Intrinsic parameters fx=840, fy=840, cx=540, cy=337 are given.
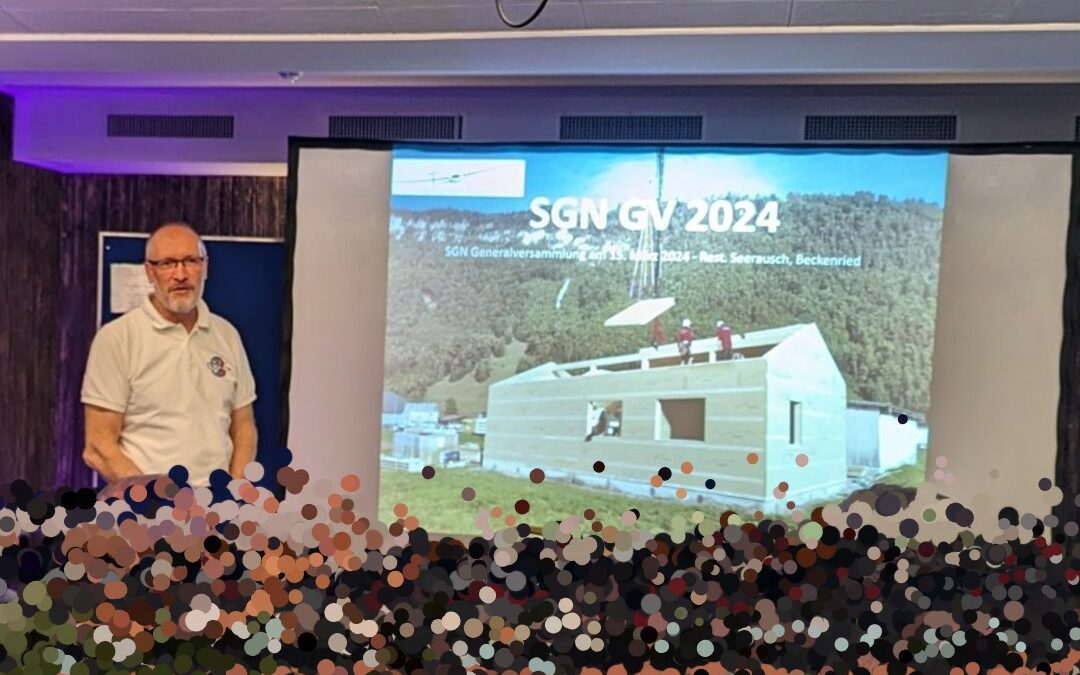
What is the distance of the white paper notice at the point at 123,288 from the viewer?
13.2 feet

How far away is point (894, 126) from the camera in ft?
10.9

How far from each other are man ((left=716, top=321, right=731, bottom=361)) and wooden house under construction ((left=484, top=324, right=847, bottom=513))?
0.02 meters

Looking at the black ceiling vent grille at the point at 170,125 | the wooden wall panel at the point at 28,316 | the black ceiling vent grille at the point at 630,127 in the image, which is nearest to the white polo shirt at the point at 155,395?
the black ceiling vent grille at the point at 170,125

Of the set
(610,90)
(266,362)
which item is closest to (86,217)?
(266,362)

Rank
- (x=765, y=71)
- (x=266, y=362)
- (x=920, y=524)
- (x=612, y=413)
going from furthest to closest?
1. (x=266, y=362)
2. (x=612, y=413)
3. (x=765, y=71)
4. (x=920, y=524)

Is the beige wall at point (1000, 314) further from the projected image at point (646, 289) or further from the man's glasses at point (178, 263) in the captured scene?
the man's glasses at point (178, 263)

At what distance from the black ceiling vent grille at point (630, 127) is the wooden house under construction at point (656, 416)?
2.83ft

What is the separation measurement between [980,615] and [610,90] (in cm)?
310

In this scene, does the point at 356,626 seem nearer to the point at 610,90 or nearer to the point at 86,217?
the point at 610,90

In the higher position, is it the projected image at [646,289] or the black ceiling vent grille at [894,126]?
the black ceiling vent grille at [894,126]

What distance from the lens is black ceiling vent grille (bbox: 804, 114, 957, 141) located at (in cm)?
332

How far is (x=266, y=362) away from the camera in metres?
3.95

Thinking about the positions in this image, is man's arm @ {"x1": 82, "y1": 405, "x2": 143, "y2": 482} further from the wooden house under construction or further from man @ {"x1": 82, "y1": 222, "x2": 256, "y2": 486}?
the wooden house under construction

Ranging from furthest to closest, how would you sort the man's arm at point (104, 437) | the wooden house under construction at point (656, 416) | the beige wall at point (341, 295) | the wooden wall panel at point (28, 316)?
the wooden wall panel at point (28, 316) < the beige wall at point (341, 295) < the wooden house under construction at point (656, 416) < the man's arm at point (104, 437)
